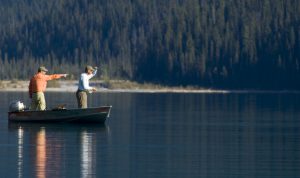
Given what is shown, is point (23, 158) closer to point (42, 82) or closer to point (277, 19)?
point (42, 82)

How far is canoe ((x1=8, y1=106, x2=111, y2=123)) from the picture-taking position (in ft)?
163

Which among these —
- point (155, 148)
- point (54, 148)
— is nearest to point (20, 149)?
point (54, 148)

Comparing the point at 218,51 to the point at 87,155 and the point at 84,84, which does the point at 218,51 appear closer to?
the point at 84,84

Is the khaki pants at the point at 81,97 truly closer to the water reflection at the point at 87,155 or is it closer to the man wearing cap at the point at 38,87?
the man wearing cap at the point at 38,87

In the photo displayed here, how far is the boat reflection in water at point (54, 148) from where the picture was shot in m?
30.8

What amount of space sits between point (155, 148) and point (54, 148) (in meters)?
3.11

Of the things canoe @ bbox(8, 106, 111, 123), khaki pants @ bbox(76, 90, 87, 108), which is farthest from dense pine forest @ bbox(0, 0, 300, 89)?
canoe @ bbox(8, 106, 111, 123)

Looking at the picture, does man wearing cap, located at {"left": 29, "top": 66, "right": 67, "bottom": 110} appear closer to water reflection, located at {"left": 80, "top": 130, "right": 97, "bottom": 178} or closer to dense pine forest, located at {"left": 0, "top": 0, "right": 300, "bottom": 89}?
water reflection, located at {"left": 80, "top": 130, "right": 97, "bottom": 178}

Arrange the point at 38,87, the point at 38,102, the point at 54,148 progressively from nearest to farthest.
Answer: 1. the point at 54,148
2. the point at 38,87
3. the point at 38,102

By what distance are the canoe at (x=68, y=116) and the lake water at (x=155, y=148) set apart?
61cm

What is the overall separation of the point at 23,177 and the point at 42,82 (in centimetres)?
2110

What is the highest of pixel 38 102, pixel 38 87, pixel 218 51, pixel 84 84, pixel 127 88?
pixel 218 51

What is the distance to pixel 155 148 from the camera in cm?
3741

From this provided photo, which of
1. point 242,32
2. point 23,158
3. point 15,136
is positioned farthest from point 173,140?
point 242,32
